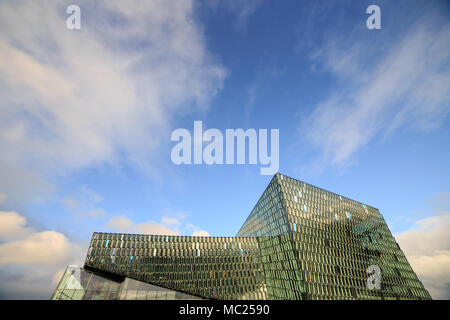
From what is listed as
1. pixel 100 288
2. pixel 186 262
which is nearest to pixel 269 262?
pixel 186 262

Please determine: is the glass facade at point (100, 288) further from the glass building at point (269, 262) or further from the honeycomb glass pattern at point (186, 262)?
the honeycomb glass pattern at point (186, 262)

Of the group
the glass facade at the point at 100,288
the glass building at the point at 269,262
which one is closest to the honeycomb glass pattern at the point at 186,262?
the glass building at the point at 269,262

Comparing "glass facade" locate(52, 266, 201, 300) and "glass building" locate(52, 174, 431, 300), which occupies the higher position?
"glass building" locate(52, 174, 431, 300)

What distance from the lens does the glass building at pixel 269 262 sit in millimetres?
49125

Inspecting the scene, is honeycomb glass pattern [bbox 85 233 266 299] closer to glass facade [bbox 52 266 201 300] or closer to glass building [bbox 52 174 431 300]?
glass building [bbox 52 174 431 300]

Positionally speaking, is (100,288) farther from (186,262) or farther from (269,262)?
(269,262)

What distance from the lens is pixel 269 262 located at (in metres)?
62.0

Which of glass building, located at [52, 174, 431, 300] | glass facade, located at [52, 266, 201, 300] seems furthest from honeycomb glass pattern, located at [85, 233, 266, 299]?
glass facade, located at [52, 266, 201, 300]

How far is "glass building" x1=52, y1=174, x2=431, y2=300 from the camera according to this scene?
161ft

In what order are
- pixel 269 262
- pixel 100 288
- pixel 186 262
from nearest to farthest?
pixel 100 288, pixel 186 262, pixel 269 262

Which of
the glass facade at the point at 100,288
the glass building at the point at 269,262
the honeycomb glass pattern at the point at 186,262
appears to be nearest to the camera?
the glass facade at the point at 100,288

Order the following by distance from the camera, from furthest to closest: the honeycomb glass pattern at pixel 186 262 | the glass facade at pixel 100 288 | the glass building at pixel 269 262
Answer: the honeycomb glass pattern at pixel 186 262 < the glass building at pixel 269 262 < the glass facade at pixel 100 288

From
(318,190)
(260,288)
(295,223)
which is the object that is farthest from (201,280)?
(318,190)

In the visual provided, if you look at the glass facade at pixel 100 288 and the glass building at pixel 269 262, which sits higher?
the glass building at pixel 269 262
